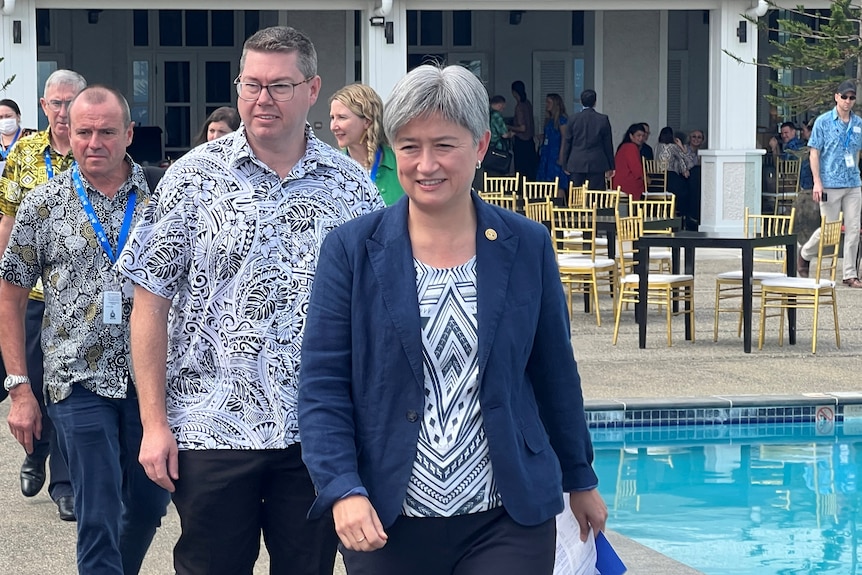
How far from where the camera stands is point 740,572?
236 inches

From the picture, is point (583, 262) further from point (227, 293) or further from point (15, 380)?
point (227, 293)

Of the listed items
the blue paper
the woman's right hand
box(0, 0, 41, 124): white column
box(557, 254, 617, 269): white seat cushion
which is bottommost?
the blue paper

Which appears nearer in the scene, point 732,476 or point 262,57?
point 262,57

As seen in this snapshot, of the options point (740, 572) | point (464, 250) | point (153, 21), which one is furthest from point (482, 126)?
point (153, 21)

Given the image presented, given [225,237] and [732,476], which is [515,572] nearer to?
[225,237]

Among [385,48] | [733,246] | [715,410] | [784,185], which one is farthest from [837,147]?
[784,185]

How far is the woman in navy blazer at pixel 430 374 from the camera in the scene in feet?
8.61

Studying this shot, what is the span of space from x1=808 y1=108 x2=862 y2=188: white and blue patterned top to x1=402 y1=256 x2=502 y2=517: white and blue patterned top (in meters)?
11.2

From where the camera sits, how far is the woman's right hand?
255 centimetres

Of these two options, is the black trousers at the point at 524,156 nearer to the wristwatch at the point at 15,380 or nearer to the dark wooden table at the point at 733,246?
the dark wooden table at the point at 733,246

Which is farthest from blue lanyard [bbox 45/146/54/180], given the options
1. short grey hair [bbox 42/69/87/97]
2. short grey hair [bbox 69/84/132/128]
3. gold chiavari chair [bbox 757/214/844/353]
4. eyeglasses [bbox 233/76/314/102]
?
gold chiavari chair [bbox 757/214/844/353]

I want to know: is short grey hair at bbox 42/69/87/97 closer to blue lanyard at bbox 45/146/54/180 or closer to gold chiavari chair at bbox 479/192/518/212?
blue lanyard at bbox 45/146/54/180

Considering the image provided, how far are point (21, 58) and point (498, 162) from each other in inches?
234

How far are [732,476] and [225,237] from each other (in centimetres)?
516
